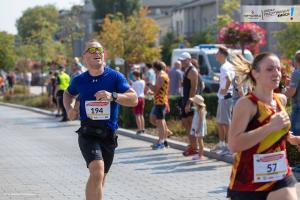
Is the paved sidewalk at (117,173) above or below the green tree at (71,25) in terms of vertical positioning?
below

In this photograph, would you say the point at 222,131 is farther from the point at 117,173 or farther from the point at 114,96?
the point at 114,96

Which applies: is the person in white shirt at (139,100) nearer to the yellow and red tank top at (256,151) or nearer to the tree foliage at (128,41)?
the yellow and red tank top at (256,151)

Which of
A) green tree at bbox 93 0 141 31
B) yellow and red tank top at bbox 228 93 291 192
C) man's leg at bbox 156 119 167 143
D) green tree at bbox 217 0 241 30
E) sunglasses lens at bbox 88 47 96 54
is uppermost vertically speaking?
green tree at bbox 93 0 141 31

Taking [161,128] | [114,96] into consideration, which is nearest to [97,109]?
[114,96]

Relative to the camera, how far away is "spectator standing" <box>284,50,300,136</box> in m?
10.9

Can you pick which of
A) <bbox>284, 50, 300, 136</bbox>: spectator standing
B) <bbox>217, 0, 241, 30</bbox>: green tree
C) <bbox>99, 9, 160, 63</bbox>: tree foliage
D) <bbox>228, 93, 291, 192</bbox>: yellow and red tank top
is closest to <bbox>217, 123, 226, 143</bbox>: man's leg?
<bbox>284, 50, 300, 136</bbox>: spectator standing

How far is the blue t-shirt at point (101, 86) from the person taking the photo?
7.76 metres

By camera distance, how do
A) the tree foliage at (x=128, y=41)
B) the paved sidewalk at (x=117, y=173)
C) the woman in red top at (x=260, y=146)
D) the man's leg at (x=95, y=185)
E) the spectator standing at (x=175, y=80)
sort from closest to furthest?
1. the woman in red top at (x=260, y=146)
2. the man's leg at (x=95, y=185)
3. the paved sidewalk at (x=117, y=173)
4. the spectator standing at (x=175, y=80)
5. the tree foliage at (x=128, y=41)

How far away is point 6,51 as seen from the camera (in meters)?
50.9

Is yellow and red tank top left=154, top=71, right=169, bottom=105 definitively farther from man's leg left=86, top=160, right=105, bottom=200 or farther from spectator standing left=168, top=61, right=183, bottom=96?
man's leg left=86, top=160, right=105, bottom=200

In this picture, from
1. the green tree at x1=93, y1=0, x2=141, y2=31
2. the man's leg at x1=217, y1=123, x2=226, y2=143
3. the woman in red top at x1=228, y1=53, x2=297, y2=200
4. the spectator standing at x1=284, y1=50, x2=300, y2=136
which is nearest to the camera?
the woman in red top at x1=228, y1=53, x2=297, y2=200

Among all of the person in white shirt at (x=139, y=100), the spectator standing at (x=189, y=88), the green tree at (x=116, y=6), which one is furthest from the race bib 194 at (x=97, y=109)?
the green tree at (x=116, y=6)

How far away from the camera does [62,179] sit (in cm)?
1139

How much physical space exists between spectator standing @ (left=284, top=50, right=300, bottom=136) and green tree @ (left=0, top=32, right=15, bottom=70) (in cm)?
4101
